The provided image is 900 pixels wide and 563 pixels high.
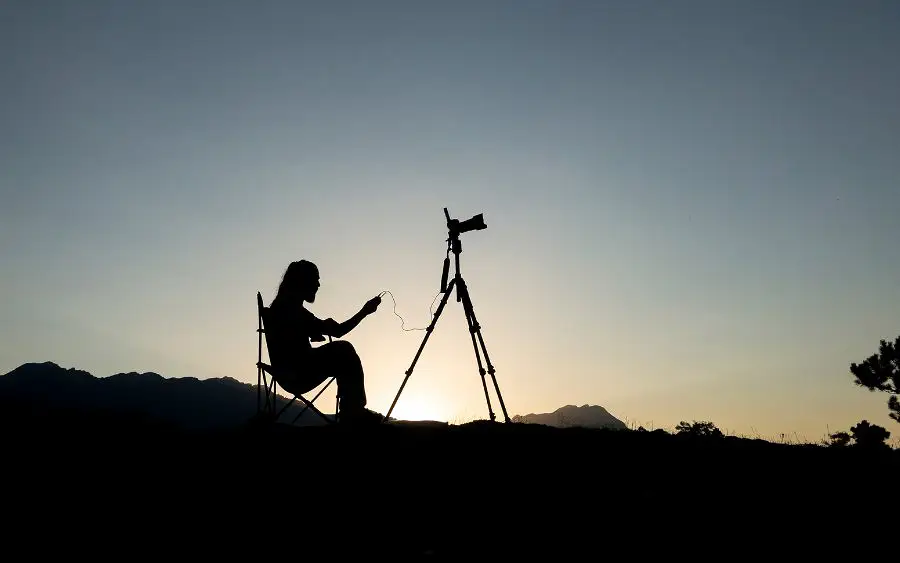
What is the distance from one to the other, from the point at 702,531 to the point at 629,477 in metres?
1.07

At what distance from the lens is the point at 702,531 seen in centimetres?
376

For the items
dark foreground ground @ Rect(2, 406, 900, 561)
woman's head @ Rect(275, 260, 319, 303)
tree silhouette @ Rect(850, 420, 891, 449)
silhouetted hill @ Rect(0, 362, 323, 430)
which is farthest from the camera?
silhouetted hill @ Rect(0, 362, 323, 430)

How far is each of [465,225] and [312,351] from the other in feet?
9.77

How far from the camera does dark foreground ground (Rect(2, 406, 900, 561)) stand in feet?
12.1

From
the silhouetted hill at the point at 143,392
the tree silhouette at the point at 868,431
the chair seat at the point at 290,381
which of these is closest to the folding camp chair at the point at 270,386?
the chair seat at the point at 290,381

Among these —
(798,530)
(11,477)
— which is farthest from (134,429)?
(798,530)

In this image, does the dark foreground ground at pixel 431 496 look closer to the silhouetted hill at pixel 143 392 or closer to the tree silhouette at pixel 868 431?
the tree silhouette at pixel 868 431

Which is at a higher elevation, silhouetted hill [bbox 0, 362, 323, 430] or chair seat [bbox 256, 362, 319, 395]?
silhouetted hill [bbox 0, 362, 323, 430]

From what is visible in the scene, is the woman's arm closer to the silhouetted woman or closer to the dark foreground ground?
the silhouetted woman

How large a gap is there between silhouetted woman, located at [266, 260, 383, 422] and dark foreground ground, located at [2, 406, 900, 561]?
0.51 meters

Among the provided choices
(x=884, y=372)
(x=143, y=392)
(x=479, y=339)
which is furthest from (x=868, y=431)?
(x=143, y=392)

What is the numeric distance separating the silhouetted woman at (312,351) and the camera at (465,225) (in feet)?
6.28

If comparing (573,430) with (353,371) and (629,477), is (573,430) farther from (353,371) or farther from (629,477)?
(353,371)

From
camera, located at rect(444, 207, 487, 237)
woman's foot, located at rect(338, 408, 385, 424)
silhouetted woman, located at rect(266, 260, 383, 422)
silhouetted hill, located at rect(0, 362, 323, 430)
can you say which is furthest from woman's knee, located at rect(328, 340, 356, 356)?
silhouetted hill, located at rect(0, 362, 323, 430)
